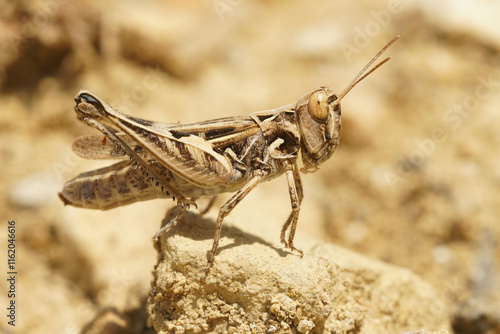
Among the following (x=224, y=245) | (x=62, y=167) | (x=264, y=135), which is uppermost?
(x=62, y=167)

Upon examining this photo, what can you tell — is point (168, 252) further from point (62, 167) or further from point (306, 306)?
point (62, 167)

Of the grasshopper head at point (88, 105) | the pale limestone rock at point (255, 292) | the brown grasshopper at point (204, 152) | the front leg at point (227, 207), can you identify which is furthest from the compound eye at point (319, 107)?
the grasshopper head at point (88, 105)

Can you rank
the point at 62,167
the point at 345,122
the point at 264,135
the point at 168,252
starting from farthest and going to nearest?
the point at 345,122 < the point at 62,167 < the point at 264,135 < the point at 168,252

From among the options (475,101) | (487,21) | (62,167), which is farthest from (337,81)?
(62,167)

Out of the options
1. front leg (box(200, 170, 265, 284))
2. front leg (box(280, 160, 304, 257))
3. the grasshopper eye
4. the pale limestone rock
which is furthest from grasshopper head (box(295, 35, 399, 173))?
the grasshopper eye

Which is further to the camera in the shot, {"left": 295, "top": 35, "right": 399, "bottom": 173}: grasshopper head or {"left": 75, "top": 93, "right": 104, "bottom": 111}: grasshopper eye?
{"left": 295, "top": 35, "right": 399, "bottom": 173}: grasshopper head

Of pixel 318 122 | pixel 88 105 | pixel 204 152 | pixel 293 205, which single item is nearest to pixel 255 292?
pixel 293 205

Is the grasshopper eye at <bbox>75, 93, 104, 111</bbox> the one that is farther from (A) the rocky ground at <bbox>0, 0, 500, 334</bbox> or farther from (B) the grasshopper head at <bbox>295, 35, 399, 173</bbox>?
(B) the grasshopper head at <bbox>295, 35, 399, 173</bbox>

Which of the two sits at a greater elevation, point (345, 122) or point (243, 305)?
point (345, 122)
